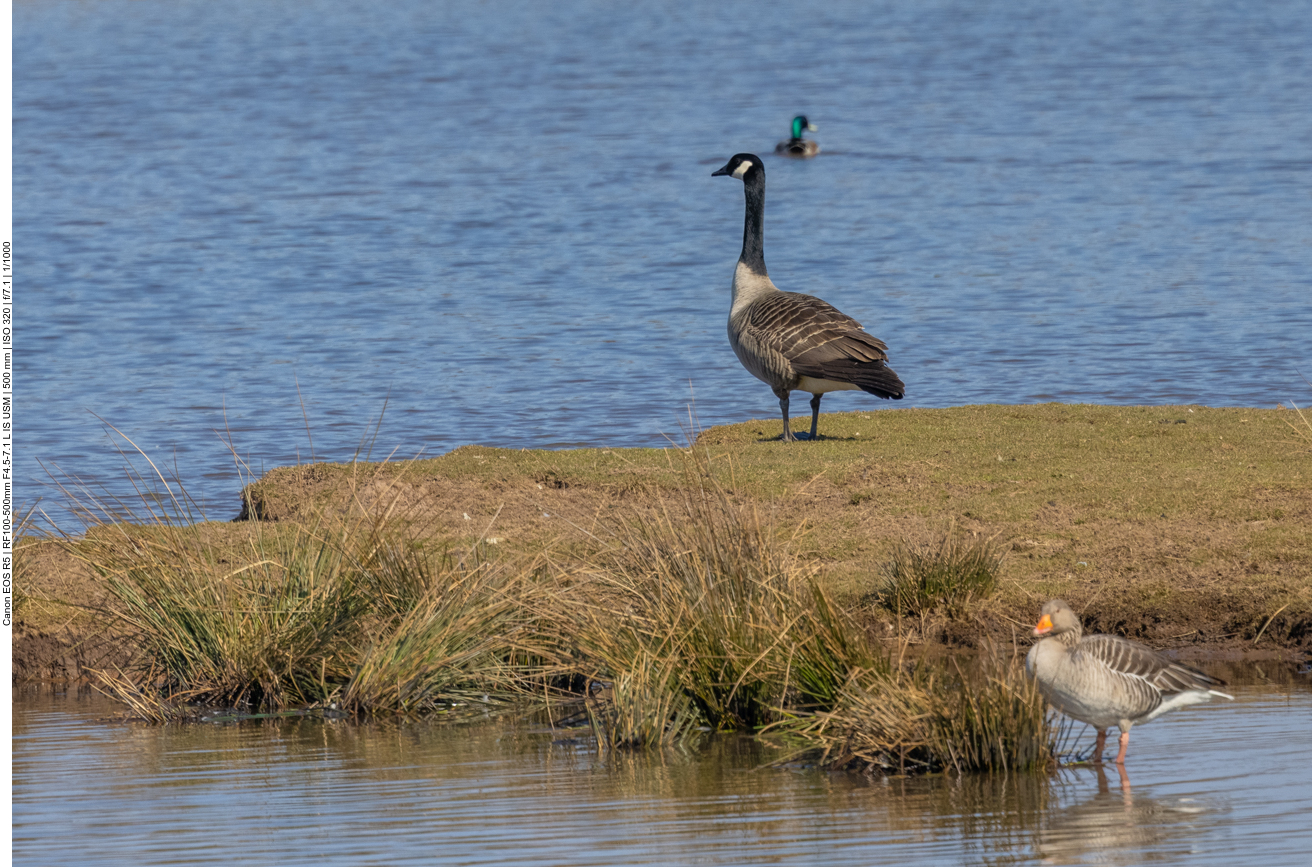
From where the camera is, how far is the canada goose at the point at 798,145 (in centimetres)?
3925

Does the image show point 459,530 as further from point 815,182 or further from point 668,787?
point 815,182

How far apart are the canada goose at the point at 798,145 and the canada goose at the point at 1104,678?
32.1 m

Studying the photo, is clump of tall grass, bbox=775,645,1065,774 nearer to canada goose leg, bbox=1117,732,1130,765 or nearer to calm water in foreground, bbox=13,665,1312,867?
calm water in foreground, bbox=13,665,1312,867

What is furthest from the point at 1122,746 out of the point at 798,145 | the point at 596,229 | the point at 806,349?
the point at 798,145

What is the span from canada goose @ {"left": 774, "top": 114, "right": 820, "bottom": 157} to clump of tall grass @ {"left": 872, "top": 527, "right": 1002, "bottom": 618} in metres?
30.0

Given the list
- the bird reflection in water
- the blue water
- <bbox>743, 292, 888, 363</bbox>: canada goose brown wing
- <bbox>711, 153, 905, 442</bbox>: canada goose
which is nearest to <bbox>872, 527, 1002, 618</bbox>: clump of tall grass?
the bird reflection in water

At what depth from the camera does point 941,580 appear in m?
9.82

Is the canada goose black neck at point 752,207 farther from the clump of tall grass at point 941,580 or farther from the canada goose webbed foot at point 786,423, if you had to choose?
the clump of tall grass at point 941,580

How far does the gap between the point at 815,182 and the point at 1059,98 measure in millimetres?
12691

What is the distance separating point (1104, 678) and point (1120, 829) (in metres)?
0.80

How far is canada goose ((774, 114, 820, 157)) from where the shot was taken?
39.2m

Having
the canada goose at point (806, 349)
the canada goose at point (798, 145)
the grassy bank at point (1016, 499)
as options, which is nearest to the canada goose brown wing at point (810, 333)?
the canada goose at point (806, 349)

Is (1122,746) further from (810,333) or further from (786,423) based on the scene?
(786,423)

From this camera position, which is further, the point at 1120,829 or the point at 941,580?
the point at 941,580
